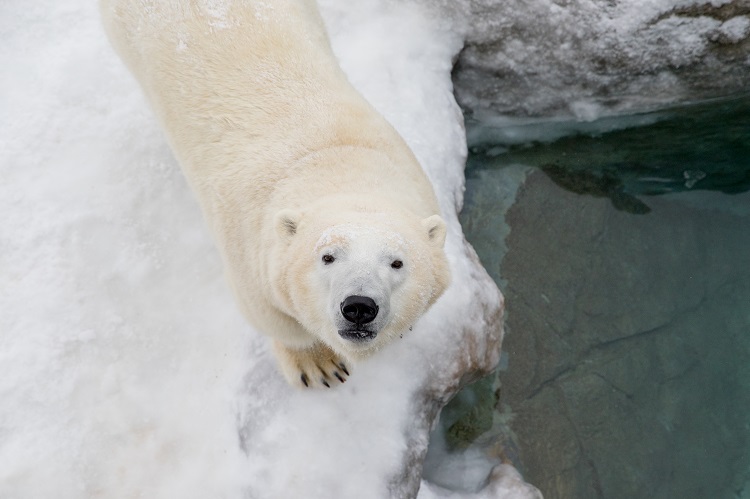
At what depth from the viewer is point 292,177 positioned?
279 cm

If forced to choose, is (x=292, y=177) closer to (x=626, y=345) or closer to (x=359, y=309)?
(x=359, y=309)

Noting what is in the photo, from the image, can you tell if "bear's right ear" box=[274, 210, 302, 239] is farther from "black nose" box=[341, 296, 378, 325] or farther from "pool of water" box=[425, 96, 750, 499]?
"pool of water" box=[425, 96, 750, 499]

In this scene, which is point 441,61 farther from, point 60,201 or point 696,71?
point 60,201

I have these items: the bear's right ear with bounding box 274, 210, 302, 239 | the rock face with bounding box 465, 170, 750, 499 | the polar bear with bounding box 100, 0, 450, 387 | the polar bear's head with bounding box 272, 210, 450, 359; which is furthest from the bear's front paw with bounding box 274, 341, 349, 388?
the rock face with bounding box 465, 170, 750, 499

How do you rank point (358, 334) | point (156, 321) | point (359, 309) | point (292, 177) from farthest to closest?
point (156, 321)
point (292, 177)
point (358, 334)
point (359, 309)

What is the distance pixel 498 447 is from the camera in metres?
4.02

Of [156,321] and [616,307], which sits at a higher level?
[156,321]

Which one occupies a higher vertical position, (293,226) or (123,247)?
(293,226)

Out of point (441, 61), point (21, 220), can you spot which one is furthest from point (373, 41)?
point (21, 220)

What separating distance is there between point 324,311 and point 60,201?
2.38 m

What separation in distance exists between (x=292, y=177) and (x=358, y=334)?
78 cm

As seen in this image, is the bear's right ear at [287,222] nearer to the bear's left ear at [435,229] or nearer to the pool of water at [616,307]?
the bear's left ear at [435,229]

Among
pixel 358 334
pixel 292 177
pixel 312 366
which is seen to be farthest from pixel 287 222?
pixel 312 366

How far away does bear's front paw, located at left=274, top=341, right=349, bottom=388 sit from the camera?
10.5 ft
